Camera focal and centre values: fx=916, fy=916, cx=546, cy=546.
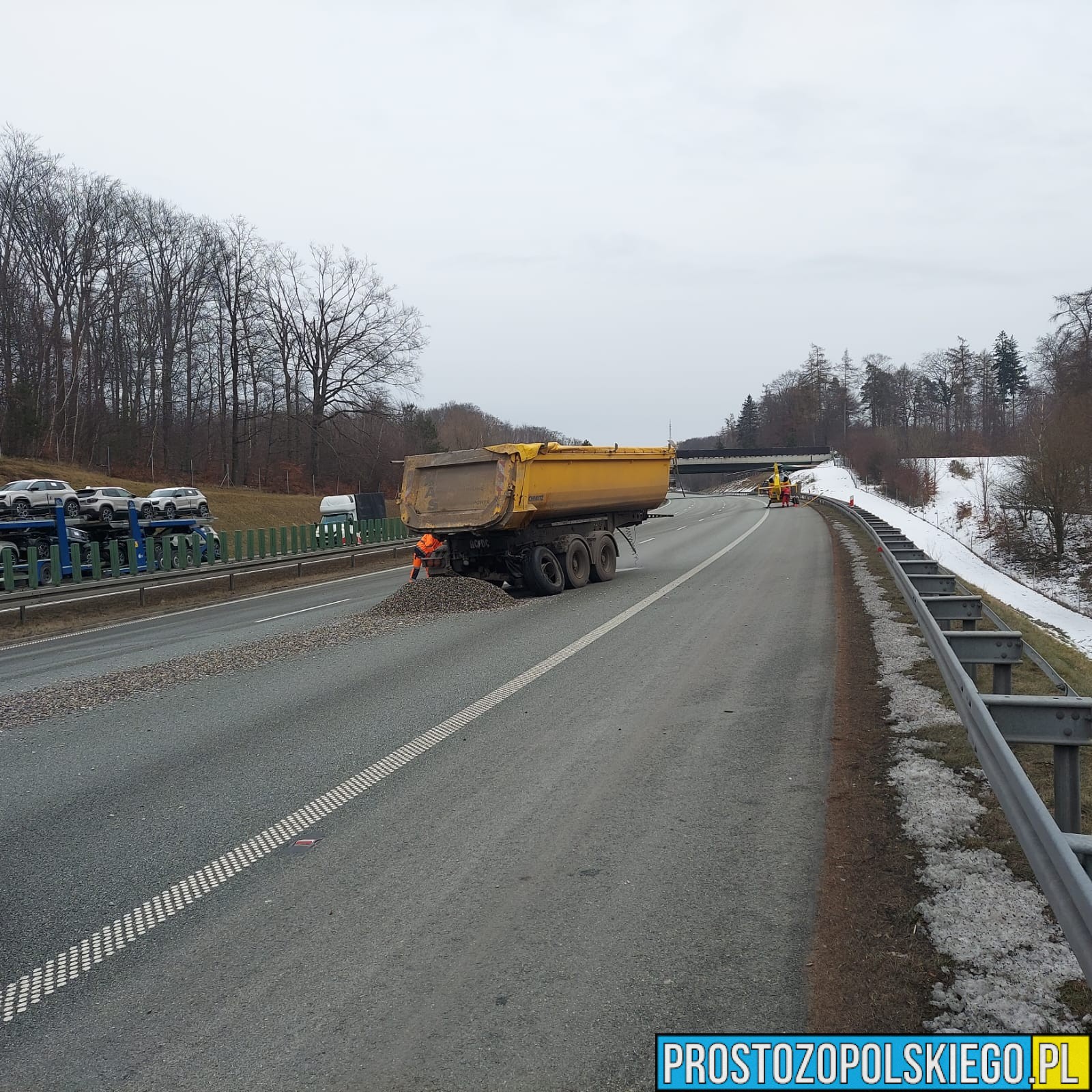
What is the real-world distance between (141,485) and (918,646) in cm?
5060

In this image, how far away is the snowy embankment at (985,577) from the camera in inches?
890

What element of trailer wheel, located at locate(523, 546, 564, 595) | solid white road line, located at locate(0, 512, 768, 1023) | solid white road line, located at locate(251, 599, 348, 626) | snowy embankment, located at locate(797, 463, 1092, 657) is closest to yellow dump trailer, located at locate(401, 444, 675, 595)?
trailer wheel, located at locate(523, 546, 564, 595)

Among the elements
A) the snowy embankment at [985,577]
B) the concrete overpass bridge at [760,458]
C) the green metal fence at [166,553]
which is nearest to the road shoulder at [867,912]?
the snowy embankment at [985,577]

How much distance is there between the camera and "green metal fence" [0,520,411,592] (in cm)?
2173

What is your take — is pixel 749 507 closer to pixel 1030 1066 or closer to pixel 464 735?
pixel 464 735

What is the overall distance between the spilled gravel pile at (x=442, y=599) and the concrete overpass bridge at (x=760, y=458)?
93.7m

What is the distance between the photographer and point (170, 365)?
6481 centimetres

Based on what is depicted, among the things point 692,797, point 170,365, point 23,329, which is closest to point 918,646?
point 692,797

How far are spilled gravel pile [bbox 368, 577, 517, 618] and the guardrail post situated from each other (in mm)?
11547

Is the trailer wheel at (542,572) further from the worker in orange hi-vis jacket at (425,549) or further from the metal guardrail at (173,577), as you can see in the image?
the metal guardrail at (173,577)

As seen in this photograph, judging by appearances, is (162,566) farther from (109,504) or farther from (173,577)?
(109,504)

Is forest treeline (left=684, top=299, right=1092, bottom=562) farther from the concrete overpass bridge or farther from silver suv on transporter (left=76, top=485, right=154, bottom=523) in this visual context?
silver suv on transporter (left=76, top=485, right=154, bottom=523)

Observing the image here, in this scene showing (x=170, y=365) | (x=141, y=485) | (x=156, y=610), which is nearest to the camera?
(x=156, y=610)

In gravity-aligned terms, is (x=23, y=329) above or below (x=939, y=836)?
above
